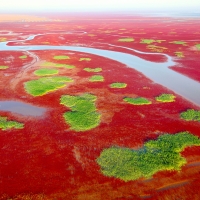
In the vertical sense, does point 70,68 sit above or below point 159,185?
above

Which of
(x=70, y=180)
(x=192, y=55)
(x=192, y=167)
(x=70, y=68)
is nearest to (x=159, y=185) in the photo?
(x=192, y=167)

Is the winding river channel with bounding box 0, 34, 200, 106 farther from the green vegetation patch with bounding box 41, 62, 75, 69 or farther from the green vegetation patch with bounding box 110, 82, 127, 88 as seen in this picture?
the green vegetation patch with bounding box 41, 62, 75, 69

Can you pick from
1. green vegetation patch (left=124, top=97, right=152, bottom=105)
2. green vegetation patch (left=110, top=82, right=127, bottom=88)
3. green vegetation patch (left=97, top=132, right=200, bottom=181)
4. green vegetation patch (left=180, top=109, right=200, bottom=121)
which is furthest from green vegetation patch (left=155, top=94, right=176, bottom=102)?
green vegetation patch (left=97, top=132, right=200, bottom=181)

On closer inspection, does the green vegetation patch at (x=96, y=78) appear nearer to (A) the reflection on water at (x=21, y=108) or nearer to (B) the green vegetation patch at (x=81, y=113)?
(B) the green vegetation patch at (x=81, y=113)

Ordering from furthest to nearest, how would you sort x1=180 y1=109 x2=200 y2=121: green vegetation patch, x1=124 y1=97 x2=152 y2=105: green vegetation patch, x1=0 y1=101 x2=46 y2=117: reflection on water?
1. x1=124 y1=97 x2=152 y2=105: green vegetation patch
2. x1=0 y1=101 x2=46 y2=117: reflection on water
3. x1=180 y1=109 x2=200 y2=121: green vegetation patch

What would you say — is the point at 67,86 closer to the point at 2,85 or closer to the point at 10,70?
the point at 2,85

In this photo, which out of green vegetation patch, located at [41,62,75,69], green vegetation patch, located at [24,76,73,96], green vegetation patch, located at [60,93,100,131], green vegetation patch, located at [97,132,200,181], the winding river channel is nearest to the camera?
green vegetation patch, located at [97,132,200,181]

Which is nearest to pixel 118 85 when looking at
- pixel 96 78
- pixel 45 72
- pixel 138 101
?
pixel 96 78

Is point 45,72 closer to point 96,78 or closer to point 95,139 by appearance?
point 96,78
